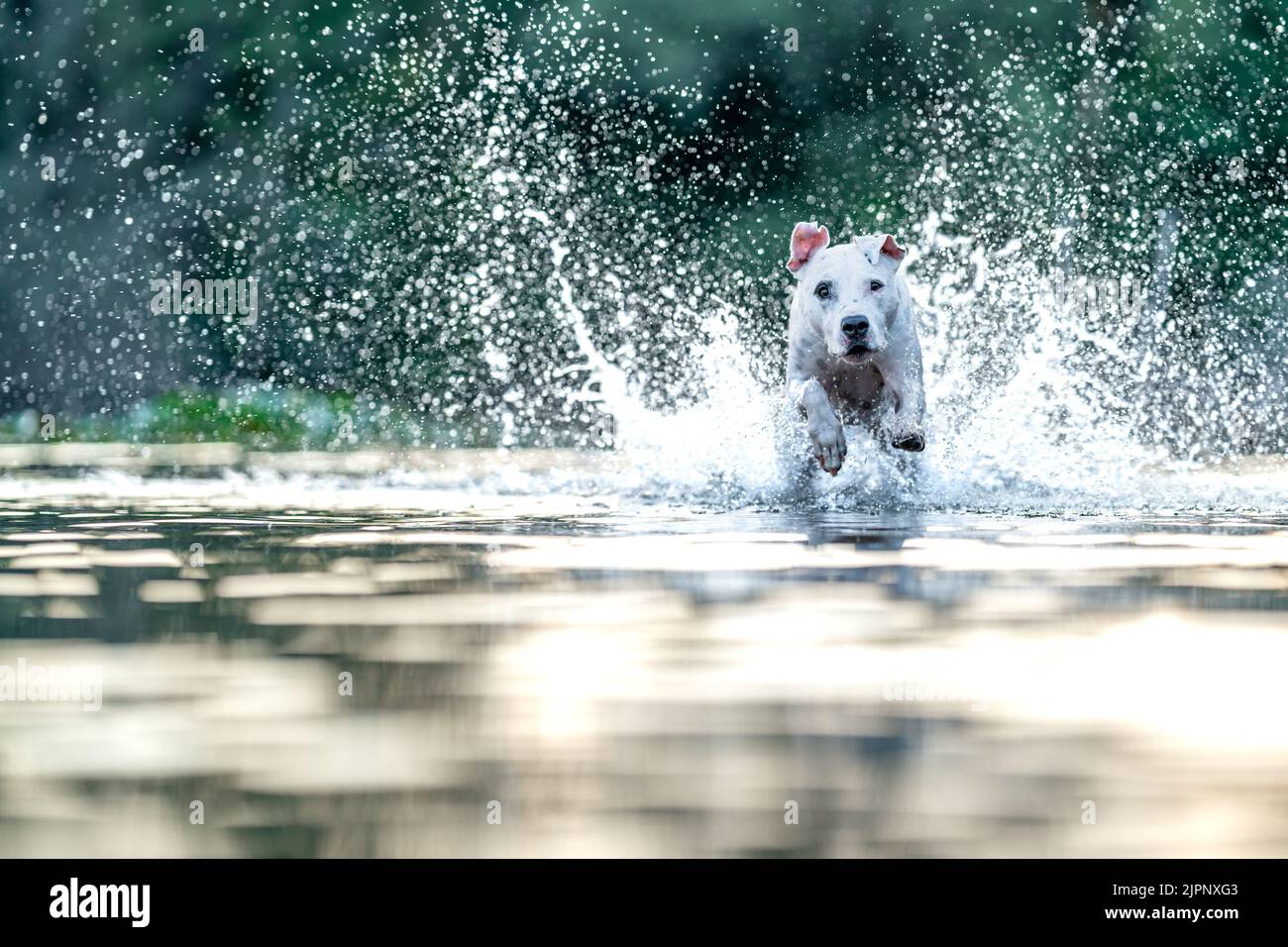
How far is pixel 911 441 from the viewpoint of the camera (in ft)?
26.5

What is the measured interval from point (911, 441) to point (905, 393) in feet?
1.76

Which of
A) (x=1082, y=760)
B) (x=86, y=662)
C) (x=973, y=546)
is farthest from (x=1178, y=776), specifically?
(x=973, y=546)

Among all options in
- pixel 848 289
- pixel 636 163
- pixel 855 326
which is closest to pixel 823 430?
pixel 855 326

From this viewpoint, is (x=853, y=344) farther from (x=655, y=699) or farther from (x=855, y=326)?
(x=655, y=699)

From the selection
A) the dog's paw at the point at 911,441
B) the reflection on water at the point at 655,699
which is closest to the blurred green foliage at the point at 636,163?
the dog's paw at the point at 911,441

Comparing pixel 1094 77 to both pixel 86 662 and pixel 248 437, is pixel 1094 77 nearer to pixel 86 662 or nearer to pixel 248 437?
pixel 248 437

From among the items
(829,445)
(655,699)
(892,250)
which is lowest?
(655,699)

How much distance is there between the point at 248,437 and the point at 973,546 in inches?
558

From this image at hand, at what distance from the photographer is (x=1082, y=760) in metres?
3.05

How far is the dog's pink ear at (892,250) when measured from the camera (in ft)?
28.9

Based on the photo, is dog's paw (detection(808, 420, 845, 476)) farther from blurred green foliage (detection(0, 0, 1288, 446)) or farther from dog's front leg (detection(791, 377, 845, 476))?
blurred green foliage (detection(0, 0, 1288, 446))

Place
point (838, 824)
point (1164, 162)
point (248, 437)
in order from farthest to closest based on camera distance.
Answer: point (1164, 162) → point (248, 437) → point (838, 824)

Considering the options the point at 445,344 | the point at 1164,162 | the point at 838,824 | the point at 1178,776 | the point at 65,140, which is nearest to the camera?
the point at 838,824

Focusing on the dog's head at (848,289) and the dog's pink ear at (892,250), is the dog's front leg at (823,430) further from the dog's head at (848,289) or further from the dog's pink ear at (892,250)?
the dog's pink ear at (892,250)
